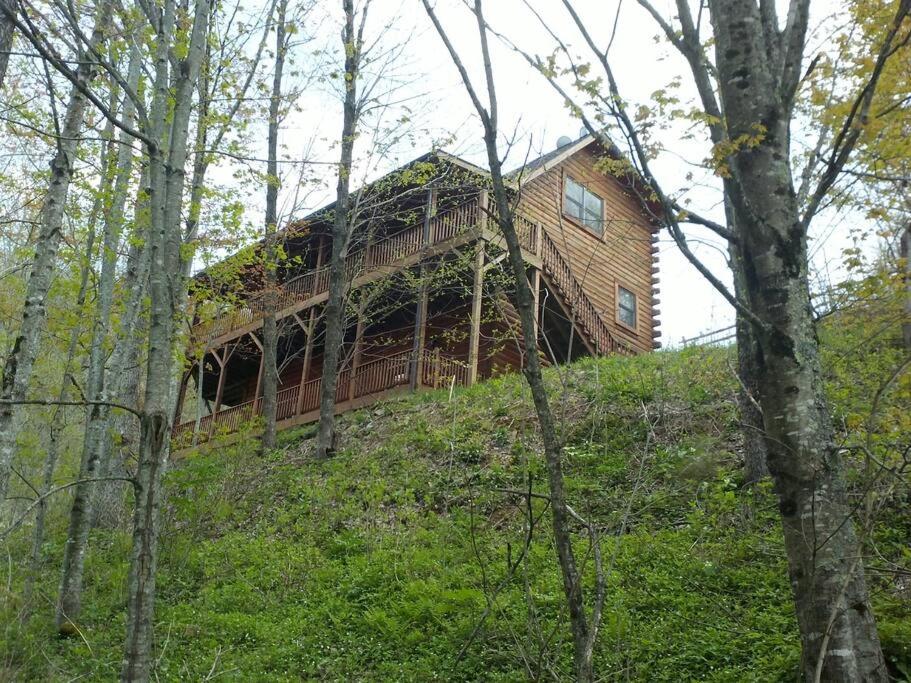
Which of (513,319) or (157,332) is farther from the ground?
(513,319)

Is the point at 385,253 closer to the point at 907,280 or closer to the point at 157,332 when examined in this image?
the point at 907,280

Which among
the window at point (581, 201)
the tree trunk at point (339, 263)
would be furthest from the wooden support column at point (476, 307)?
the window at point (581, 201)

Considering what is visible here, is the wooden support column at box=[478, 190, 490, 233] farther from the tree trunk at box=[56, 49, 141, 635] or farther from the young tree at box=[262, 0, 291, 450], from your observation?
the tree trunk at box=[56, 49, 141, 635]

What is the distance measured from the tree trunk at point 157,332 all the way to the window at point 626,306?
17.9m

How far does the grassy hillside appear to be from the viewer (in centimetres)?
667

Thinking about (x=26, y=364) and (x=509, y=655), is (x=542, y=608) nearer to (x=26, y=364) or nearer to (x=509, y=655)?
(x=509, y=655)

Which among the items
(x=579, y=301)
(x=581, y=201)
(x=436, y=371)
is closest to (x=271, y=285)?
(x=436, y=371)

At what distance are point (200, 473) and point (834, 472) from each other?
31.4 ft

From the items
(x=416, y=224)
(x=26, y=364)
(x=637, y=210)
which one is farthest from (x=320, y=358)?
(x=26, y=364)

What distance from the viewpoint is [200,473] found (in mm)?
11594

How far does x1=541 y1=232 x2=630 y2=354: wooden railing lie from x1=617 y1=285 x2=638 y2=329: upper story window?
3.63 meters

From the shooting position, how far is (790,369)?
417 centimetres

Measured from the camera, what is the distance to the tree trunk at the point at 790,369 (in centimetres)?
372

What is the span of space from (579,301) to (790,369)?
532 inches
